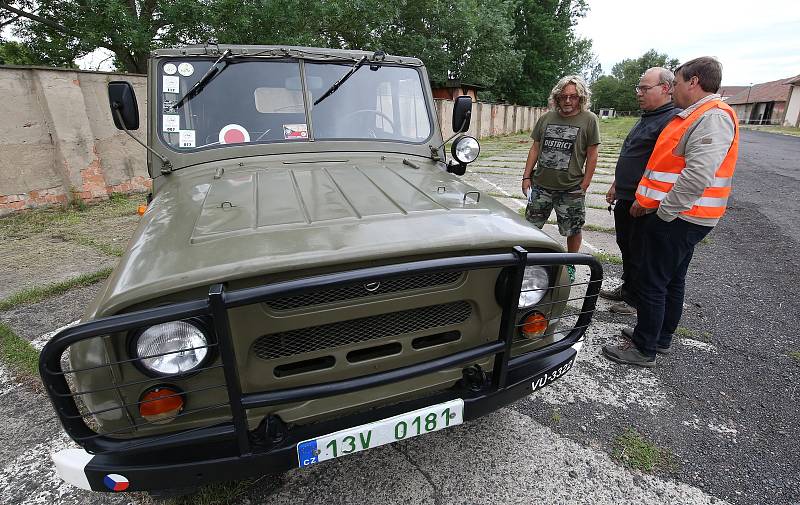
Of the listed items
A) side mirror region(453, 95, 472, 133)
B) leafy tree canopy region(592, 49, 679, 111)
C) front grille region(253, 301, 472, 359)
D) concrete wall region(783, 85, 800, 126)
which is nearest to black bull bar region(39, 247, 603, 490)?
front grille region(253, 301, 472, 359)

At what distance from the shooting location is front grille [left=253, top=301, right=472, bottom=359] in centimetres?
159

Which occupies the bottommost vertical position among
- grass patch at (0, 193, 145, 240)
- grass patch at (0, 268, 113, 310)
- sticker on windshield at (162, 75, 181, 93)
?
grass patch at (0, 268, 113, 310)

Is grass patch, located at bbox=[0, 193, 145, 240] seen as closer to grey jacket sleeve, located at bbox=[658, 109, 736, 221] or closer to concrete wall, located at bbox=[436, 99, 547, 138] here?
grey jacket sleeve, located at bbox=[658, 109, 736, 221]

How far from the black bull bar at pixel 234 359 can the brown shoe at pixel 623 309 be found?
224 centimetres

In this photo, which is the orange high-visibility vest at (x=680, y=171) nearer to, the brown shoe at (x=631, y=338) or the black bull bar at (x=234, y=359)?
the brown shoe at (x=631, y=338)

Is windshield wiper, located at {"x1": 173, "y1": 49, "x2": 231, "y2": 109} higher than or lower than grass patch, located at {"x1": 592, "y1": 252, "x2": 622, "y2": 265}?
higher

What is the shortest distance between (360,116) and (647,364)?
105 inches

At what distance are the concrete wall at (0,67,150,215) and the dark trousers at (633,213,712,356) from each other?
27.8ft

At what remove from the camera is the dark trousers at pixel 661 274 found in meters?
2.65

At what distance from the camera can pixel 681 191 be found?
2.48 meters

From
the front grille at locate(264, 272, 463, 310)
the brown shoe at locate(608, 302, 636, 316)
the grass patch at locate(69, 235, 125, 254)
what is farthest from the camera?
the grass patch at locate(69, 235, 125, 254)

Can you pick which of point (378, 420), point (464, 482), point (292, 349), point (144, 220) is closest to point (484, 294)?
point (378, 420)

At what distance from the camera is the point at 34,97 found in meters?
6.75

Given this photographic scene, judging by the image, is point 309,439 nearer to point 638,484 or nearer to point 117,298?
point 117,298
